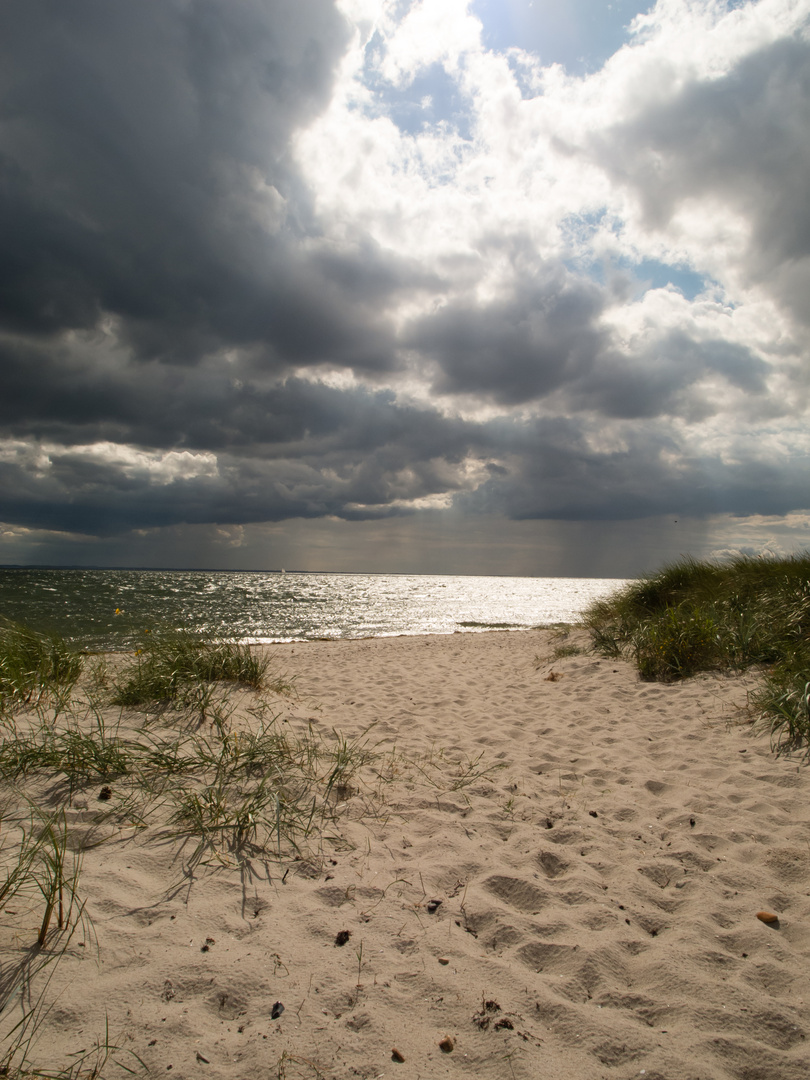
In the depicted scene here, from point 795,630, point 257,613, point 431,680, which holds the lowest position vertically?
point 257,613

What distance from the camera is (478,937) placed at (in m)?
2.51

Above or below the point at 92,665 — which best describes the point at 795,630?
above

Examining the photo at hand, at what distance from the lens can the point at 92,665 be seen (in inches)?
262

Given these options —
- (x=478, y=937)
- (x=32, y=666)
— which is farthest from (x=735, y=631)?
(x=32, y=666)

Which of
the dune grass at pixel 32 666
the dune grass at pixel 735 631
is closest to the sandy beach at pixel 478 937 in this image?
the dune grass at pixel 735 631

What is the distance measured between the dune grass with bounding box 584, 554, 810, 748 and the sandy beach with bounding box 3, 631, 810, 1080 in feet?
2.85

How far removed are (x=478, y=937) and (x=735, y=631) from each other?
675 centimetres

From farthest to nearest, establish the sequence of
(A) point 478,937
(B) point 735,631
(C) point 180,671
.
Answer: (B) point 735,631 < (C) point 180,671 < (A) point 478,937

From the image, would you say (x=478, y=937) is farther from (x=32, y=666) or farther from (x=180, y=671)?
(x=32, y=666)

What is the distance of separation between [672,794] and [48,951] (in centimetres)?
419

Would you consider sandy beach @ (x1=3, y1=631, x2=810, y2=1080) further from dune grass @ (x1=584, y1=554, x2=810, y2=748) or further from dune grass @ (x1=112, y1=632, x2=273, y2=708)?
dune grass @ (x1=112, y1=632, x2=273, y2=708)

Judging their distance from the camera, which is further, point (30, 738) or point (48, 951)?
point (30, 738)

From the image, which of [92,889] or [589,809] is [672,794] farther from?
[92,889]

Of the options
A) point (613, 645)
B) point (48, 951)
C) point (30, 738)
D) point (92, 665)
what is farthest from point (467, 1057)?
point (613, 645)
